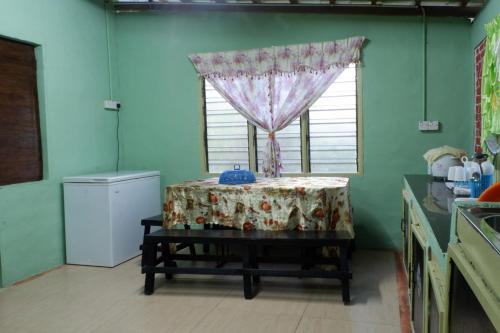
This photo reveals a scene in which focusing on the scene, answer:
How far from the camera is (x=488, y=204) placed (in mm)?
1172

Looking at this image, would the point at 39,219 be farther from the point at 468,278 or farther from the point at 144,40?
the point at 468,278

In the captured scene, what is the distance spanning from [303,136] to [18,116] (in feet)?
8.68

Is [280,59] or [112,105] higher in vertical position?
[280,59]

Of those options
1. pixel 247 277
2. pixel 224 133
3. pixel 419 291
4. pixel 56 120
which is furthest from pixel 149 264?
pixel 419 291

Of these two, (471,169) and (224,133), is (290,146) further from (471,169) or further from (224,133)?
(471,169)

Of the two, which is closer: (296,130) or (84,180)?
(84,180)

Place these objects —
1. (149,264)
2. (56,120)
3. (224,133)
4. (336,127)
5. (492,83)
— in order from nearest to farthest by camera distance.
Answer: (492,83)
(149,264)
(56,120)
(336,127)
(224,133)

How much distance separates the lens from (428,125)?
4047mm

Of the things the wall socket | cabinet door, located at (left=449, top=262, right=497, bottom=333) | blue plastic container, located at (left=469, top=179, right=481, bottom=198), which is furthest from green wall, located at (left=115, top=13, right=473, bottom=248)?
cabinet door, located at (left=449, top=262, right=497, bottom=333)

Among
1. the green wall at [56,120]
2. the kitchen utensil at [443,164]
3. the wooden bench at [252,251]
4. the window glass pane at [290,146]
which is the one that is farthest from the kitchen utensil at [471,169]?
the green wall at [56,120]

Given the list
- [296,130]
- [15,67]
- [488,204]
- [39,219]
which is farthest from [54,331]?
[296,130]

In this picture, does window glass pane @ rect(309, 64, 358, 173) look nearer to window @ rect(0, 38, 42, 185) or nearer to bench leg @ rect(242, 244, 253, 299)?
bench leg @ rect(242, 244, 253, 299)

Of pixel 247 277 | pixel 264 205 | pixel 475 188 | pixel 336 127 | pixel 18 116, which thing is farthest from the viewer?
pixel 336 127

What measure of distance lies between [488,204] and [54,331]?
8.23 ft
